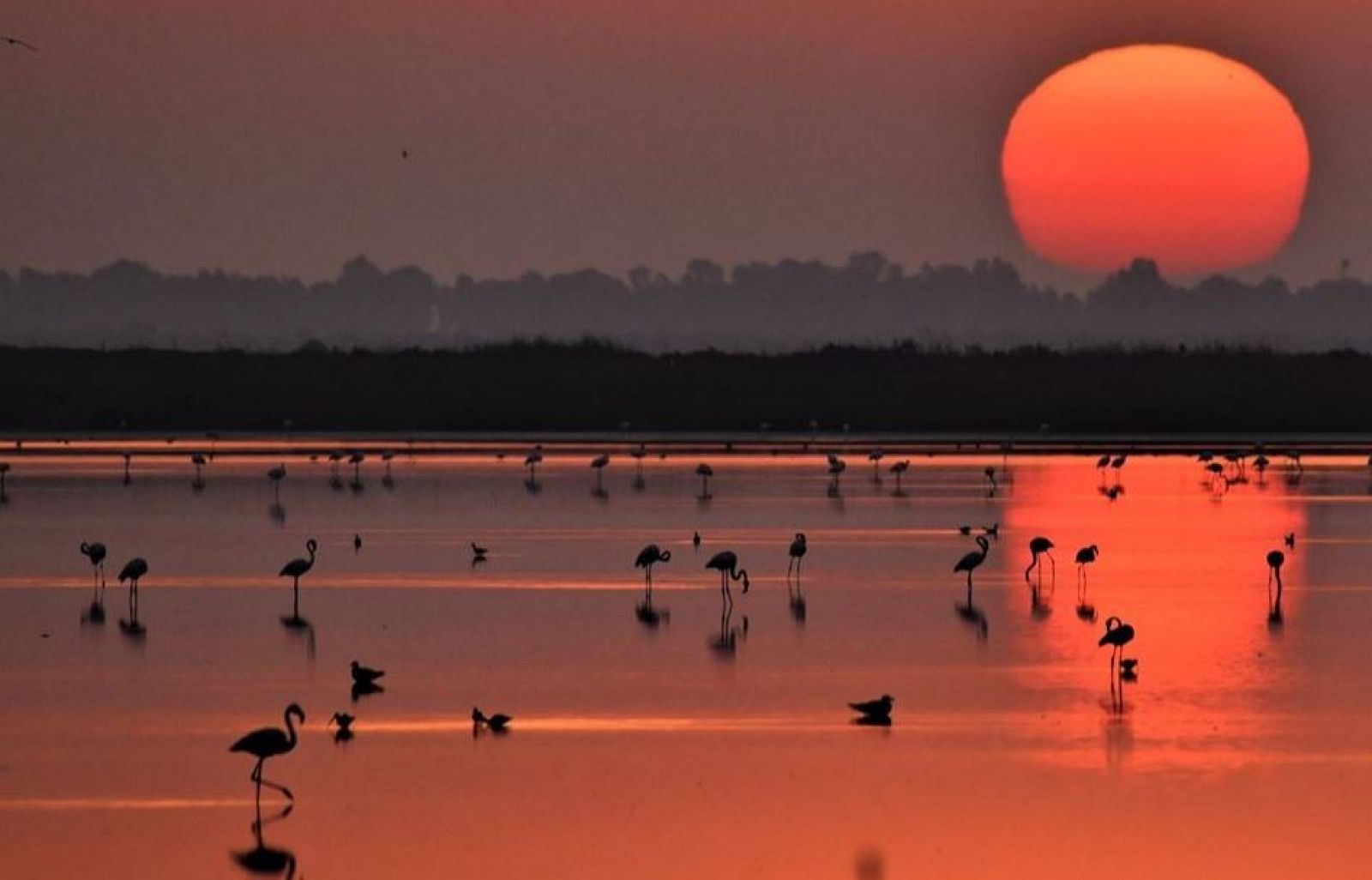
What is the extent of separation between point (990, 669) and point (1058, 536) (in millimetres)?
14138

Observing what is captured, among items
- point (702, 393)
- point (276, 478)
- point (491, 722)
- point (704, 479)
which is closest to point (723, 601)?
point (491, 722)

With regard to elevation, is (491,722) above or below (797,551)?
below

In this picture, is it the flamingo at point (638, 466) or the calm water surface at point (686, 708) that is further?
the flamingo at point (638, 466)

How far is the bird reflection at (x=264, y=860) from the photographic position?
41.8ft

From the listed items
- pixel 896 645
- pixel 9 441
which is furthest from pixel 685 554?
pixel 9 441

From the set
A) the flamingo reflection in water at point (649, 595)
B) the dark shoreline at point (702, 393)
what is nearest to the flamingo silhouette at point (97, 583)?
the flamingo reflection in water at point (649, 595)

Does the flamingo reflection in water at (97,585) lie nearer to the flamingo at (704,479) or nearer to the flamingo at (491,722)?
the flamingo at (491,722)

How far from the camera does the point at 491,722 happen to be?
16828 millimetres

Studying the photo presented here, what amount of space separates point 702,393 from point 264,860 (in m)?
75.7

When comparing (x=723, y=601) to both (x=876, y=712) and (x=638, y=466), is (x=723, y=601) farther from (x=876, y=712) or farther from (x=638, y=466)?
(x=638, y=466)

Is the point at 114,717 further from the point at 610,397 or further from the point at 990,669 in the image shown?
the point at 610,397

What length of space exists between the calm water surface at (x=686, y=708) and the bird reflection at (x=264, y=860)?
3cm

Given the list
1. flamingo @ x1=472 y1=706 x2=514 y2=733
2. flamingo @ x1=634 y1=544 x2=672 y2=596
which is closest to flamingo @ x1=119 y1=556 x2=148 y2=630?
flamingo @ x1=634 y1=544 x2=672 y2=596

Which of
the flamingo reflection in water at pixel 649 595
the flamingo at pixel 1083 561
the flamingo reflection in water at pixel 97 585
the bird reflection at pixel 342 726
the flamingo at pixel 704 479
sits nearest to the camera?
the bird reflection at pixel 342 726
